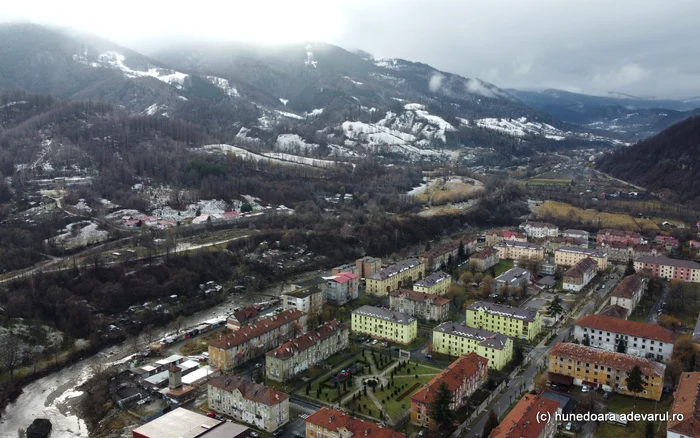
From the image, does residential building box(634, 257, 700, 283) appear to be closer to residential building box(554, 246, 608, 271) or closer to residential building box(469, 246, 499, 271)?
residential building box(554, 246, 608, 271)

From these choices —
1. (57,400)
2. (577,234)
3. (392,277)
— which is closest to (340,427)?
(57,400)

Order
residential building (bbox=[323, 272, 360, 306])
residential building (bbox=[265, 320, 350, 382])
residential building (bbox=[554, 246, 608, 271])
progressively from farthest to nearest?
residential building (bbox=[554, 246, 608, 271])
residential building (bbox=[323, 272, 360, 306])
residential building (bbox=[265, 320, 350, 382])

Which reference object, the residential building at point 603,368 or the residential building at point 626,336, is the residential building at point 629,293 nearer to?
the residential building at point 626,336

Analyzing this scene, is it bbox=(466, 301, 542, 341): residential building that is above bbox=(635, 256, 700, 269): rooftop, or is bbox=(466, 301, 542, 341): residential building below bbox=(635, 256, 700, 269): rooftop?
below

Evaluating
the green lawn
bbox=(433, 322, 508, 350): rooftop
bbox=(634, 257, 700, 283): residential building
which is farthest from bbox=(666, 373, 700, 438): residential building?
bbox=(634, 257, 700, 283): residential building

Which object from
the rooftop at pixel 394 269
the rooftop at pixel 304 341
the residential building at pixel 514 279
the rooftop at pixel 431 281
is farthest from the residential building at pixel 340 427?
the residential building at pixel 514 279

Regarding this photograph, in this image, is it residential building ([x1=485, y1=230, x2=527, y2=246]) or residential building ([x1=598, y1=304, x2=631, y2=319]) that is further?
residential building ([x1=485, y1=230, x2=527, y2=246])

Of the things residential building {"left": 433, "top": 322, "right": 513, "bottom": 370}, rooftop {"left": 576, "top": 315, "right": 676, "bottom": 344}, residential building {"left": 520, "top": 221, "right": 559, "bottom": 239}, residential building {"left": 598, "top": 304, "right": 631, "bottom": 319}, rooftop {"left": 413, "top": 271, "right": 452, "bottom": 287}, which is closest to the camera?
residential building {"left": 433, "top": 322, "right": 513, "bottom": 370}

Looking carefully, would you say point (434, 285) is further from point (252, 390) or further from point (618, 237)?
point (618, 237)
